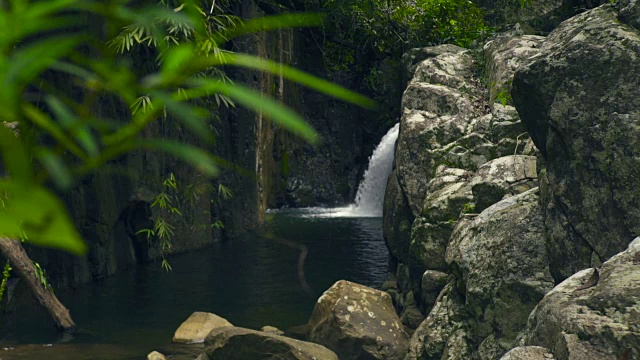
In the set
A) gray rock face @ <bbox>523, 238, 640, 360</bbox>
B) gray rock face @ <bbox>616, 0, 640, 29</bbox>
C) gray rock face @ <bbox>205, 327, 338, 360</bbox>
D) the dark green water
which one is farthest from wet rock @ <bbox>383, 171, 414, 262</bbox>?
gray rock face @ <bbox>523, 238, 640, 360</bbox>

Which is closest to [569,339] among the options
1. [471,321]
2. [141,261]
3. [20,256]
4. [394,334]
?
[471,321]

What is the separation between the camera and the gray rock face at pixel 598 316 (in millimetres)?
4508

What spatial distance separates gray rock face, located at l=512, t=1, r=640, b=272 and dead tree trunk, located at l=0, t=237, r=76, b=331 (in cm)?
609

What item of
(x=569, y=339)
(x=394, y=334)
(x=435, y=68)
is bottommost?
(x=394, y=334)

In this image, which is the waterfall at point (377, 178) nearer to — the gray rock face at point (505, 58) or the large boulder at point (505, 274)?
the gray rock face at point (505, 58)

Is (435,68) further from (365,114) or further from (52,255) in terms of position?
(365,114)

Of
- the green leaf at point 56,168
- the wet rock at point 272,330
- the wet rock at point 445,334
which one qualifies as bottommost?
the wet rock at point 272,330

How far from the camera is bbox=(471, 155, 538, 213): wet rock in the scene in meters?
8.76

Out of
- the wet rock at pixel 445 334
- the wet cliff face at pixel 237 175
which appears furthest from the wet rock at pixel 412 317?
the wet cliff face at pixel 237 175

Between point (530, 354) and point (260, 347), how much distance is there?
437 cm

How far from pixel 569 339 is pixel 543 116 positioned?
2.85 meters

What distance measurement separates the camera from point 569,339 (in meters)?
4.58

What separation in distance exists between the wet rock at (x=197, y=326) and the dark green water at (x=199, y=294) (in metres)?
0.20

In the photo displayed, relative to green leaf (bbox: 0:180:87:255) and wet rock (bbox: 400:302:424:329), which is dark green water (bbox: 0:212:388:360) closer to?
wet rock (bbox: 400:302:424:329)
